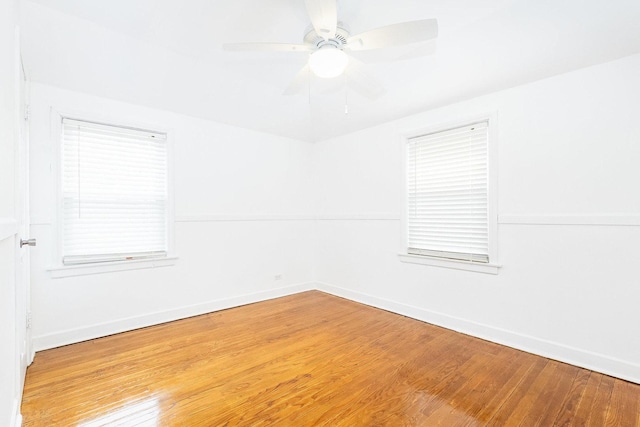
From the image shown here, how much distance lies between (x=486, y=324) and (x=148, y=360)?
3.08 m

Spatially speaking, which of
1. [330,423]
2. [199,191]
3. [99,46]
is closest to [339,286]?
[199,191]

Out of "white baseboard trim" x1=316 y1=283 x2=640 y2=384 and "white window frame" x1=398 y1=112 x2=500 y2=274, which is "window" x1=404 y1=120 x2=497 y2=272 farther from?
"white baseboard trim" x1=316 y1=283 x2=640 y2=384

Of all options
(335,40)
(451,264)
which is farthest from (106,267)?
(451,264)

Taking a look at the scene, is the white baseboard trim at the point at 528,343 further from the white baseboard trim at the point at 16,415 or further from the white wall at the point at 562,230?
the white baseboard trim at the point at 16,415

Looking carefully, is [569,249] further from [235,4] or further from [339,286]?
[235,4]

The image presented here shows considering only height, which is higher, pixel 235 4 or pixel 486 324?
pixel 235 4

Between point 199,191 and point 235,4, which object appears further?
point 199,191

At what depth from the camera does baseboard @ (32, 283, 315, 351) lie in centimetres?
266

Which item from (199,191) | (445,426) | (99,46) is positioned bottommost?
(445,426)

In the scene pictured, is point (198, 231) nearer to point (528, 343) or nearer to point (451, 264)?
point (451, 264)

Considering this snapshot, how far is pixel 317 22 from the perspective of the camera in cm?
166

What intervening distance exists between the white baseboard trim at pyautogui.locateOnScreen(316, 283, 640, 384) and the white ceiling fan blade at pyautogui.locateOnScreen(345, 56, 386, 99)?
2404 mm

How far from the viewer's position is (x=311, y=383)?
6.97 ft

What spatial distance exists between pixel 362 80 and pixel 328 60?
63cm
